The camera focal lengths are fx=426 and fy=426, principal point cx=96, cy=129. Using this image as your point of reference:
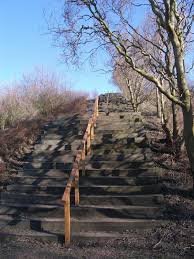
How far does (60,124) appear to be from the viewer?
61.3 ft

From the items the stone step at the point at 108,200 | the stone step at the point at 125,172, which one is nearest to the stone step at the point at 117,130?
the stone step at the point at 125,172

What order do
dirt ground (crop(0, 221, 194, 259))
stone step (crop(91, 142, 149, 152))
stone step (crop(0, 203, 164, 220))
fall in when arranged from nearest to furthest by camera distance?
dirt ground (crop(0, 221, 194, 259))
stone step (crop(0, 203, 164, 220))
stone step (crop(91, 142, 149, 152))

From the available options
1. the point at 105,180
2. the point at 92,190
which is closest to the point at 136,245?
the point at 92,190

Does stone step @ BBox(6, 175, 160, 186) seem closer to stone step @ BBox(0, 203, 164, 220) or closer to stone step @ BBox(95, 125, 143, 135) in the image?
stone step @ BBox(0, 203, 164, 220)

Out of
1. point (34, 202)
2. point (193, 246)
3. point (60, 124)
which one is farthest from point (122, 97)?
point (193, 246)

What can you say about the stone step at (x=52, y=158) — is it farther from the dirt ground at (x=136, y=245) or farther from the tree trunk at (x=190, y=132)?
the dirt ground at (x=136, y=245)

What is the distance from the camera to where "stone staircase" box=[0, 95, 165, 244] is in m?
9.69

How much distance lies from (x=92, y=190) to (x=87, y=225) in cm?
186

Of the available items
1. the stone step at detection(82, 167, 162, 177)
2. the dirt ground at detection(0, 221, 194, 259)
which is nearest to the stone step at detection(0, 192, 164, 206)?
the dirt ground at detection(0, 221, 194, 259)

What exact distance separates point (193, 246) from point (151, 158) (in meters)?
5.29

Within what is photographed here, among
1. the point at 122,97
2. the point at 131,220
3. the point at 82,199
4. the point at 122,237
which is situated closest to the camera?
the point at 122,237

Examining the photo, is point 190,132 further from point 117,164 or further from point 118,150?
point 118,150

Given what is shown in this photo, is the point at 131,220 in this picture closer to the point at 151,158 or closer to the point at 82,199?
the point at 82,199

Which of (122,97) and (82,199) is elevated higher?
(122,97)
